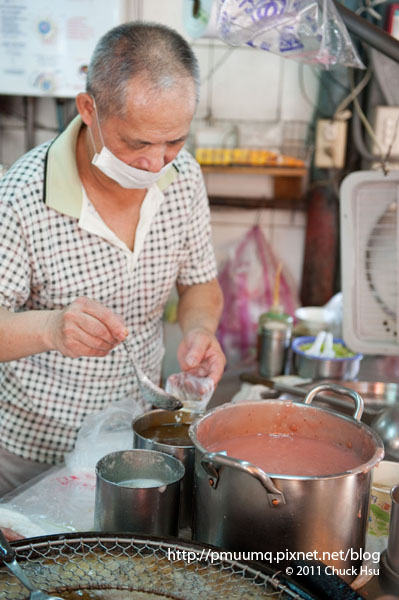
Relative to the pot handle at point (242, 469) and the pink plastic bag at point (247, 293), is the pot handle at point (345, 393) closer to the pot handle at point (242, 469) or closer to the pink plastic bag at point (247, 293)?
the pot handle at point (242, 469)

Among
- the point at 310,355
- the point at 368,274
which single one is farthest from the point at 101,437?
the point at 310,355

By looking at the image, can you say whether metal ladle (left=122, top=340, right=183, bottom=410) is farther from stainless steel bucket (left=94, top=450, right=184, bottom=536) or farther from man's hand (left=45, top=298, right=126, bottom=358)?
stainless steel bucket (left=94, top=450, right=184, bottom=536)

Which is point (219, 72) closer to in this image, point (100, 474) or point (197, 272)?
point (197, 272)

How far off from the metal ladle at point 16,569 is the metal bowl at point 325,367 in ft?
5.91

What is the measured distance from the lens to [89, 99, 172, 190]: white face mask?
1.57 metres

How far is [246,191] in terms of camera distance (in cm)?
368

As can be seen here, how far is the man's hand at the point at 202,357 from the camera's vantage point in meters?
1.63

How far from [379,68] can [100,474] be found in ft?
9.11

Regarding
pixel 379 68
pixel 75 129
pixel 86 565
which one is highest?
pixel 379 68

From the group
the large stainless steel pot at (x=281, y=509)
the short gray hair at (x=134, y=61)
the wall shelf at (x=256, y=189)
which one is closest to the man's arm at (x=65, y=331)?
the large stainless steel pot at (x=281, y=509)

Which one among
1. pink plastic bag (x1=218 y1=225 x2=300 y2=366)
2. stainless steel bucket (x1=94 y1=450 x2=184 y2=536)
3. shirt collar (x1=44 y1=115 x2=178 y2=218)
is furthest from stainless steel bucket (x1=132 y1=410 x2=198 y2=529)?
pink plastic bag (x1=218 y1=225 x2=300 y2=366)

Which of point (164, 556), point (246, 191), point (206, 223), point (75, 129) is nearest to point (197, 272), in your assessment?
point (206, 223)

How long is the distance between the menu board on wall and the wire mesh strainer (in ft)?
8.87

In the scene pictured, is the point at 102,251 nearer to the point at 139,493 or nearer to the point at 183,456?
the point at 183,456
